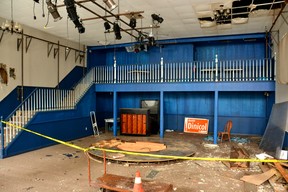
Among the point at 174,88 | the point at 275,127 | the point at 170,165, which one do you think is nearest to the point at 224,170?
the point at 170,165

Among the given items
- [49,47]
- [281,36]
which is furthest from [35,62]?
[281,36]

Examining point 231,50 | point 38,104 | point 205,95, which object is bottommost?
point 38,104

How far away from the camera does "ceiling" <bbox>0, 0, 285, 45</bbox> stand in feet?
23.6

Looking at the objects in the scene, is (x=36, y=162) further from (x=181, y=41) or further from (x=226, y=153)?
(x=181, y=41)

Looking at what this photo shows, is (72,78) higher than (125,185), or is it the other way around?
(72,78)

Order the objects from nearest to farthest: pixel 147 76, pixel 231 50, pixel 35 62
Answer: pixel 35 62, pixel 147 76, pixel 231 50

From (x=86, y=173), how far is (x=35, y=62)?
6218 mm

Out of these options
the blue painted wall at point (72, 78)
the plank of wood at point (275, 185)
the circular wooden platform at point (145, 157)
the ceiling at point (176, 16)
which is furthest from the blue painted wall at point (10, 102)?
the plank of wood at point (275, 185)

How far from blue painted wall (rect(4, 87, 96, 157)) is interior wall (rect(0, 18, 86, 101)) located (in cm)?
172

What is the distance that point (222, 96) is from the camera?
11.3 metres

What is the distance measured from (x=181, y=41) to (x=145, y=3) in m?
4.76

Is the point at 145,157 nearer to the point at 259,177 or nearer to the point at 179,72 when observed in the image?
the point at 259,177

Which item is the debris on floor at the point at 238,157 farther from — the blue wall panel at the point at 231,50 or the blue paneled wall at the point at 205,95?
the blue wall panel at the point at 231,50

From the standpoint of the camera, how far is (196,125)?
37.5ft
